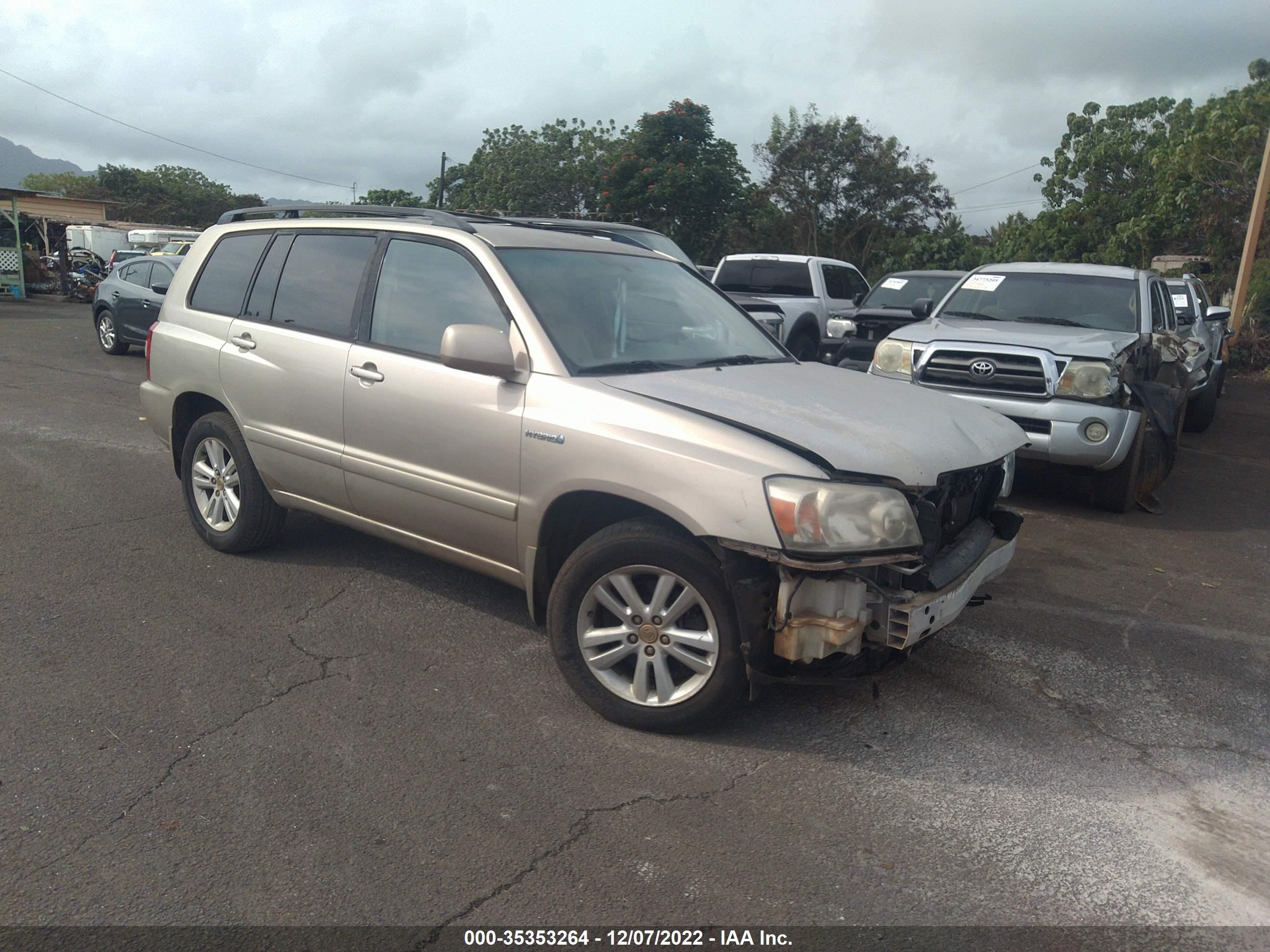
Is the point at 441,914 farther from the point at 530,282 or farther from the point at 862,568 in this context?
the point at 530,282

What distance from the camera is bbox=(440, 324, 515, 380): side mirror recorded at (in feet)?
12.9

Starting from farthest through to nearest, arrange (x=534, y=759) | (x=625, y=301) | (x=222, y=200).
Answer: (x=222, y=200), (x=625, y=301), (x=534, y=759)

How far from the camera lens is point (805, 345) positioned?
1332 cm

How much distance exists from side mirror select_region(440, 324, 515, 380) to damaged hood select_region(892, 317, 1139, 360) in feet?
15.9

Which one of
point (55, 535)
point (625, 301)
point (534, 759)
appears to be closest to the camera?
point (534, 759)

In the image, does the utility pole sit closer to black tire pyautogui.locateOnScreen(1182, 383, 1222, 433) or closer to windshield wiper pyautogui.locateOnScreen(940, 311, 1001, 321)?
black tire pyautogui.locateOnScreen(1182, 383, 1222, 433)

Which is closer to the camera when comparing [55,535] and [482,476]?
[482,476]

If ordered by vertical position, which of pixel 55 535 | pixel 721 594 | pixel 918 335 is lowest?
pixel 55 535

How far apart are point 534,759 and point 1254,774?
2.64 meters

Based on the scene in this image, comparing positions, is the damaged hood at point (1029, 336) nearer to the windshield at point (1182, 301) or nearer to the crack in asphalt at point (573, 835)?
the windshield at point (1182, 301)

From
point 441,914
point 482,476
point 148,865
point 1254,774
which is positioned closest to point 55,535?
point 482,476

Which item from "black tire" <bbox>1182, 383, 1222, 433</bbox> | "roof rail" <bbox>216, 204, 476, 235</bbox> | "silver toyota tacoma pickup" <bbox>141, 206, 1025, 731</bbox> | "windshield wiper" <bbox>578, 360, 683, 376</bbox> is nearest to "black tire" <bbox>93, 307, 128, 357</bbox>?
"roof rail" <bbox>216, 204, 476, 235</bbox>

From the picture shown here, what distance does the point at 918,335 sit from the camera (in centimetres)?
812

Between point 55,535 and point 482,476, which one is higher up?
point 482,476
